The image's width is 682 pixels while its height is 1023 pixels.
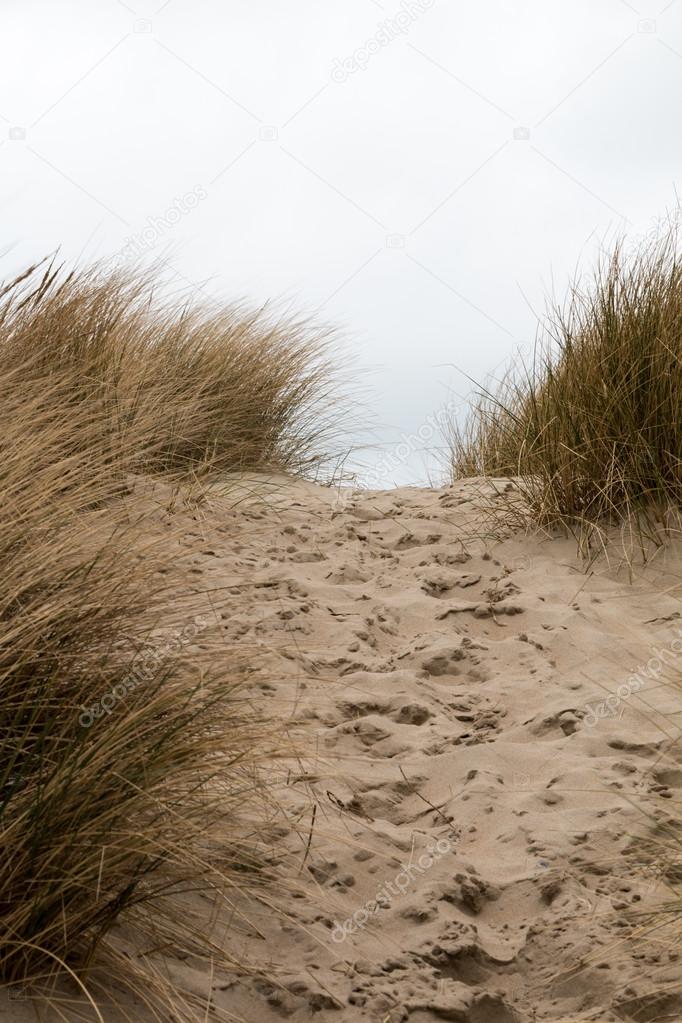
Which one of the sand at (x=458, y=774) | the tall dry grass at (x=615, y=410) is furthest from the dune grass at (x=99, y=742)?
the tall dry grass at (x=615, y=410)

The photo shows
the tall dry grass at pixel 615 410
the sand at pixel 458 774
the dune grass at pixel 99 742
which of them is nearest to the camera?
the dune grass at pixel 99 742

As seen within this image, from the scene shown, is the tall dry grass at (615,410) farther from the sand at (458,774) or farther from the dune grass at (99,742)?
the dune grass at (99,742)

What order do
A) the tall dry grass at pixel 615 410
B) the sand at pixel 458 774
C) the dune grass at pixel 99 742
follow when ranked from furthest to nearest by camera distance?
the tall dry grass at pixel 615 410 → the sand at pixel 458 774 → the dune grass at pixel 99 742

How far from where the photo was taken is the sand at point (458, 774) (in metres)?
2.00

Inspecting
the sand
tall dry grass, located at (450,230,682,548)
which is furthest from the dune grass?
tall dry grass, located at (450,230,682,548)

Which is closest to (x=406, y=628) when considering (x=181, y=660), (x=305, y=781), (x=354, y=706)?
(x=354, y=706)

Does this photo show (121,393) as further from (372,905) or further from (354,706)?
(372,905)

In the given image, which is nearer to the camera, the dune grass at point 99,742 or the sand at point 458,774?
the dune grass at point 99,742

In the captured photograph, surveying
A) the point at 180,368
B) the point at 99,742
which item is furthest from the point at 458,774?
the point at 180,368

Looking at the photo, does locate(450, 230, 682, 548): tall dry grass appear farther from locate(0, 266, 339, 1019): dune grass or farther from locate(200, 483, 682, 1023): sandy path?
locate(0, 266, 339, 1019): dune grass

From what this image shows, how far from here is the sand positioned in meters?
2.00

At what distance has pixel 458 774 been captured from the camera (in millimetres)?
2785

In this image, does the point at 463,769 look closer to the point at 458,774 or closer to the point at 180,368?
the point at 458,774

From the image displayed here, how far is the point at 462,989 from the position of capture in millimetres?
1983
